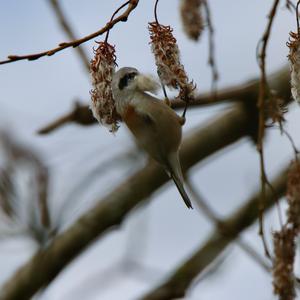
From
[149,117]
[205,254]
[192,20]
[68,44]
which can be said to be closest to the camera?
[68,44]

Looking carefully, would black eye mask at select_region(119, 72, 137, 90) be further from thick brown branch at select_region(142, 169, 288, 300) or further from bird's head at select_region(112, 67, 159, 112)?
thick brown branch at select_region(142, 169, 288, 300)

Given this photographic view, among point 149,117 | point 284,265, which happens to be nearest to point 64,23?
point 149,117

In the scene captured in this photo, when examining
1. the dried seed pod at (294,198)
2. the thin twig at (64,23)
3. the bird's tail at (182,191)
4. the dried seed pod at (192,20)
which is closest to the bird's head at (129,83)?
the bird's tail at (182,191)

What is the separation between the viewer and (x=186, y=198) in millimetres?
1718

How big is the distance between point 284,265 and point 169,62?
0.57 meters

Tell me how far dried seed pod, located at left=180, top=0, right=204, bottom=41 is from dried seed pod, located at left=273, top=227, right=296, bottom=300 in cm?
68

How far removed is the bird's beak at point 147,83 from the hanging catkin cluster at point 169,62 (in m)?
0.02

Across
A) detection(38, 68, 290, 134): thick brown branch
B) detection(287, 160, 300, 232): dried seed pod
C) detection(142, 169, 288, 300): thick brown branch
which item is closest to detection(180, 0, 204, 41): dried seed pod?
detection(287, 160, 300, 232): dried seed pod

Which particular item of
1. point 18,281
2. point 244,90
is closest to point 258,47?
point 244,90

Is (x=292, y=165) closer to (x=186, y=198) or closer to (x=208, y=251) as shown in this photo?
(x=186, y=198)

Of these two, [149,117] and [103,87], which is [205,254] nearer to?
[149,117]

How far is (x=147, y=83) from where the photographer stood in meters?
1.62

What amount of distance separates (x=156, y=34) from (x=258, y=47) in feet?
1.06

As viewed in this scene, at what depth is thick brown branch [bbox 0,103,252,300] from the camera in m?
3.35
